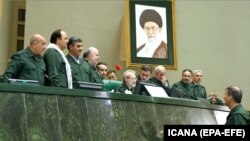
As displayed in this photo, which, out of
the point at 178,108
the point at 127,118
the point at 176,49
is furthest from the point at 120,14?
the point at 127,118

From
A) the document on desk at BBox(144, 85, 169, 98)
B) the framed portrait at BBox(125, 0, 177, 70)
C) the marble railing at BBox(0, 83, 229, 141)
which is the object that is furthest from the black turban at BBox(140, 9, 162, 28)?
the marble railing at BBox(0, 83, 229, 141)

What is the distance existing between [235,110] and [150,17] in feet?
21.1

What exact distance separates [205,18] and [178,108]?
6915 mm

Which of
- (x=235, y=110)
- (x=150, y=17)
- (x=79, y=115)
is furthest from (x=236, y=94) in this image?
(x=150, y=17)

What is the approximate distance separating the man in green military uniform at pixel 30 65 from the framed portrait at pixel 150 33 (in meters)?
5.41

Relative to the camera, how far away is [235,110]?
535cm

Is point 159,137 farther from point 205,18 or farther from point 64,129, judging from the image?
point 205,18

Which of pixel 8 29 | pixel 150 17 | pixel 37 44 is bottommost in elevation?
pixel 37 44

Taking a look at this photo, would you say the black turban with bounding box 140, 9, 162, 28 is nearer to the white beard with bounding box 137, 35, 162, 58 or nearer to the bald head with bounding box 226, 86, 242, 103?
the white beard with bounding box 137, 35, 162, 58

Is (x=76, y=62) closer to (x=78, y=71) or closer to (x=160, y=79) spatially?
(x=78, y=71)

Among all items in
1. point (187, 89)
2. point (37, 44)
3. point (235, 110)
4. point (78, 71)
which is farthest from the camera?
point (187, 89)

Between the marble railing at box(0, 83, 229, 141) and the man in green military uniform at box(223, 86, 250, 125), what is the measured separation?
0.75 m

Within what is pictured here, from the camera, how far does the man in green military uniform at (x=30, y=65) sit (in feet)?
17.9

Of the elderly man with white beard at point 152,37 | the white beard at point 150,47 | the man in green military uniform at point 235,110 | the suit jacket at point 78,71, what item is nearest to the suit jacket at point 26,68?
the suit jacket at point 78,71
